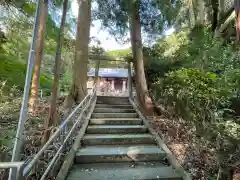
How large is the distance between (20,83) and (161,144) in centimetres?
353

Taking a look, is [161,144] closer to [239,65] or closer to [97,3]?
[239,65]

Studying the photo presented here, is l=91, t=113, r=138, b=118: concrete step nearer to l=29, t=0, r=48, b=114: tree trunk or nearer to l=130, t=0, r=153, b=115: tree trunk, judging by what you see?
l=130, t=0, r=153, b=115: tree trunk

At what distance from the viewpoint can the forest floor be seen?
3584 mm

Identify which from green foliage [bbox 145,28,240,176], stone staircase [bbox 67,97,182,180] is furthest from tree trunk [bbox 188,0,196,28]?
stone staircase [bbox 67,97,182,180]

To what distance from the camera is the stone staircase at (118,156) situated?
3.26 metres

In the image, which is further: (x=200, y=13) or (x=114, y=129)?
(x=200, y=13)

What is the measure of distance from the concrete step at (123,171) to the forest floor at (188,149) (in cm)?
48

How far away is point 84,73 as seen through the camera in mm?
7227

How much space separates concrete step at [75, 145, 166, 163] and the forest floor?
0.42m

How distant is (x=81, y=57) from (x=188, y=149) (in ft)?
15.3

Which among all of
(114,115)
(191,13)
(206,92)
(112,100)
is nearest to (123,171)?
(206,92)

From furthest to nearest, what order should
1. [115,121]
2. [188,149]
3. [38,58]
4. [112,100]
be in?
[112,100], [38,58], [115,121], [188,149]

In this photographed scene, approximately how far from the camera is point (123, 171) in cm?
338

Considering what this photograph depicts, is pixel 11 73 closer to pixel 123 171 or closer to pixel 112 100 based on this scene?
pixel 123 171
